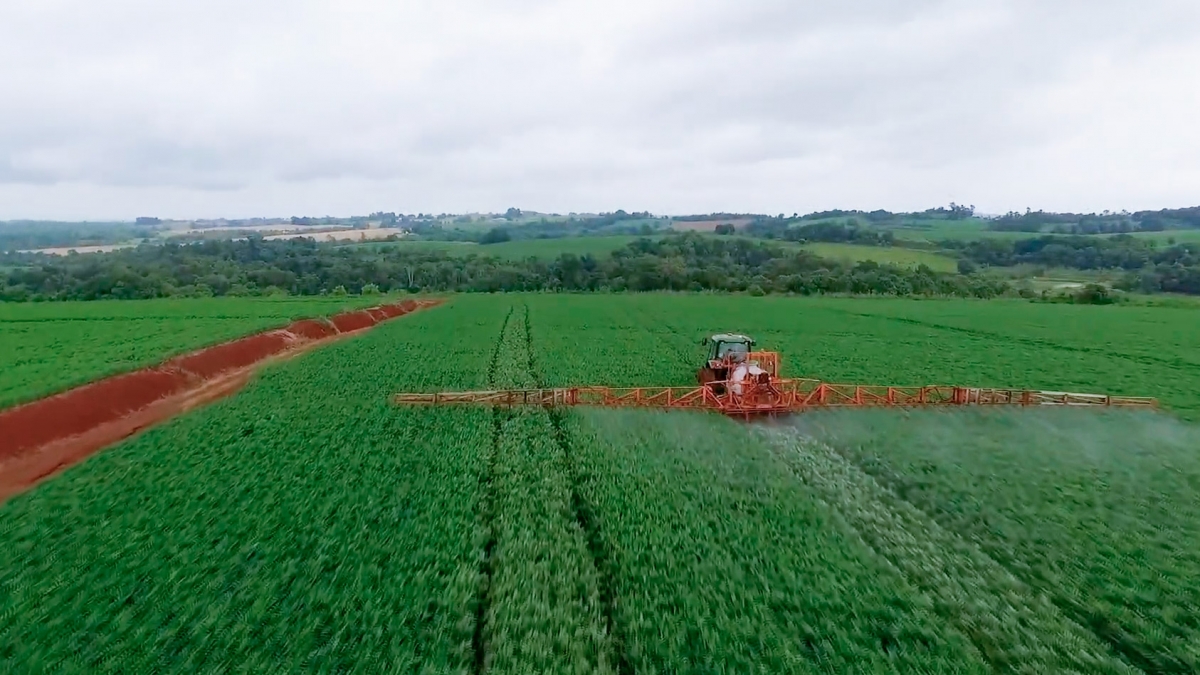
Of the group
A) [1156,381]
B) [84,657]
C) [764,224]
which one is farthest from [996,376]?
[764,224]

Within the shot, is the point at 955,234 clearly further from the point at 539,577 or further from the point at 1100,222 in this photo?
the point at 539,577

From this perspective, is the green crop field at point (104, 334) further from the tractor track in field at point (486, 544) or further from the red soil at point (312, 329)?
the tractor track in field at point (486, 544)

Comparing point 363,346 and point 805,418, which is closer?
point 805,418

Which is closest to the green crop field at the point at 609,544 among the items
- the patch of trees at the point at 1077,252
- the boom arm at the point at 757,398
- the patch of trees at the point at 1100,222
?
the boom arm at the point at 757,398

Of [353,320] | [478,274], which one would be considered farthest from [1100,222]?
[353,320]

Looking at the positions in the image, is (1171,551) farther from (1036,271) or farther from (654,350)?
(1036,271)
